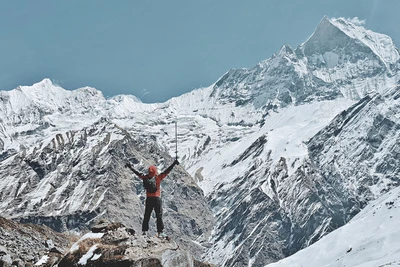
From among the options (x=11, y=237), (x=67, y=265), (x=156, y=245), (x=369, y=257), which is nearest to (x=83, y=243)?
(x=67, y=265)

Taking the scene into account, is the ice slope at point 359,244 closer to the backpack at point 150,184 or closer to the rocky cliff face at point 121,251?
the backpack at point 150,184

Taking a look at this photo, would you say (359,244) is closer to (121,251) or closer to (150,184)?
(150,184)

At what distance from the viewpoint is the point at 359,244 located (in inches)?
2456

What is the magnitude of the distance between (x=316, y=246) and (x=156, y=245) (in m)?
63.4

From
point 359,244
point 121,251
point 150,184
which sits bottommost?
point 359,244

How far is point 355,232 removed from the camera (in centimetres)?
7256

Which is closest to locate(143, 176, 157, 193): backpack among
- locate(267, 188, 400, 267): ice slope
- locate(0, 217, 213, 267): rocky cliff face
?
locate(0, 217, 213, 267): rocky cliff face

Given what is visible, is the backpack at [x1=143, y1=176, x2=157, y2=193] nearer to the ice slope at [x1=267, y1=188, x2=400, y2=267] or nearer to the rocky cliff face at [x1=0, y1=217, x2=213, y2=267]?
the rocky cliff face at [x1=0, y1=217, x2=213, y2=267]

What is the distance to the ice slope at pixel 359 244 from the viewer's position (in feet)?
177

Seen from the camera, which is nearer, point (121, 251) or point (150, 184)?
point (121, 251)

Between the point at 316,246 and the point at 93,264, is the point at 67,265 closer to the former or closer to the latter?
the point at 93,264

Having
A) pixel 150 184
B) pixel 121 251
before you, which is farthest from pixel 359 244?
pixel 121 251

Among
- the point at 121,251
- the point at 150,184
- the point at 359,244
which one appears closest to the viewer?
the point at 121,251

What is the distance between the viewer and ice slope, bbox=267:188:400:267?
177 ft
